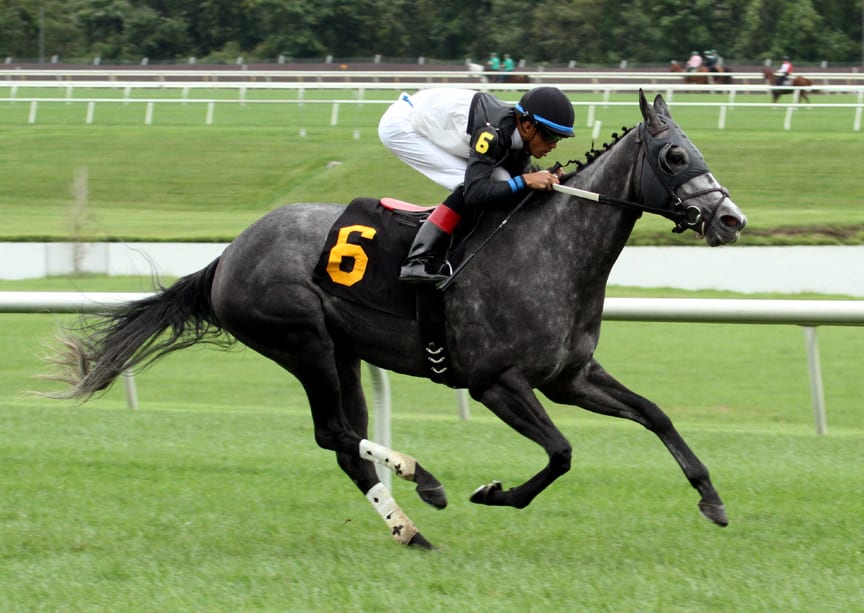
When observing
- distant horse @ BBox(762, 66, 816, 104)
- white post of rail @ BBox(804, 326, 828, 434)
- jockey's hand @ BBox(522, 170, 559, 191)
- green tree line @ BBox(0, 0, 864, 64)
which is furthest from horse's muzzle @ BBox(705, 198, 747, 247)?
green tree line @ BBox(0, 0, 864, 64)

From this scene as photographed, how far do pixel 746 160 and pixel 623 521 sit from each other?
14899 millimetres

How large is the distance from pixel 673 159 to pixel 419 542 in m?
1.64

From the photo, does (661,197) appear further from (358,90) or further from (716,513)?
(358,90)

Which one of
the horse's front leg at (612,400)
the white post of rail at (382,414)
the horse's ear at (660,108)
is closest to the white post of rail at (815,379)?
the horse's front leg at (612,400)

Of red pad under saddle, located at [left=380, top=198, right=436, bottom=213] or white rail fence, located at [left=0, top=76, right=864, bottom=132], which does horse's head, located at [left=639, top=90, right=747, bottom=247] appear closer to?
red pad under saddle, located at [left=380, top=198, right=436, bottom=213]

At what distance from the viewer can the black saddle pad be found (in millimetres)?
5094

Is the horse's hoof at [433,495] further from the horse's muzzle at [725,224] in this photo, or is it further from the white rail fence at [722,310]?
the white rail fence at [722,310]

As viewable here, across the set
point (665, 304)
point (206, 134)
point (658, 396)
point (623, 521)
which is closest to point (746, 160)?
point (206, 134)

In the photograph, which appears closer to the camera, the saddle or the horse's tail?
the saddle

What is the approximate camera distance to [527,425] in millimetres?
4797

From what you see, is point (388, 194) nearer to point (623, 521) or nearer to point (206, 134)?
point (206, 134)

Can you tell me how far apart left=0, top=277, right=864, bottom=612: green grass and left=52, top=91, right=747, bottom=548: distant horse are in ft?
1.11

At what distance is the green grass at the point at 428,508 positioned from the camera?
4242mm

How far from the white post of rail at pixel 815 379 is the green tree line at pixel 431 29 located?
36049mm
